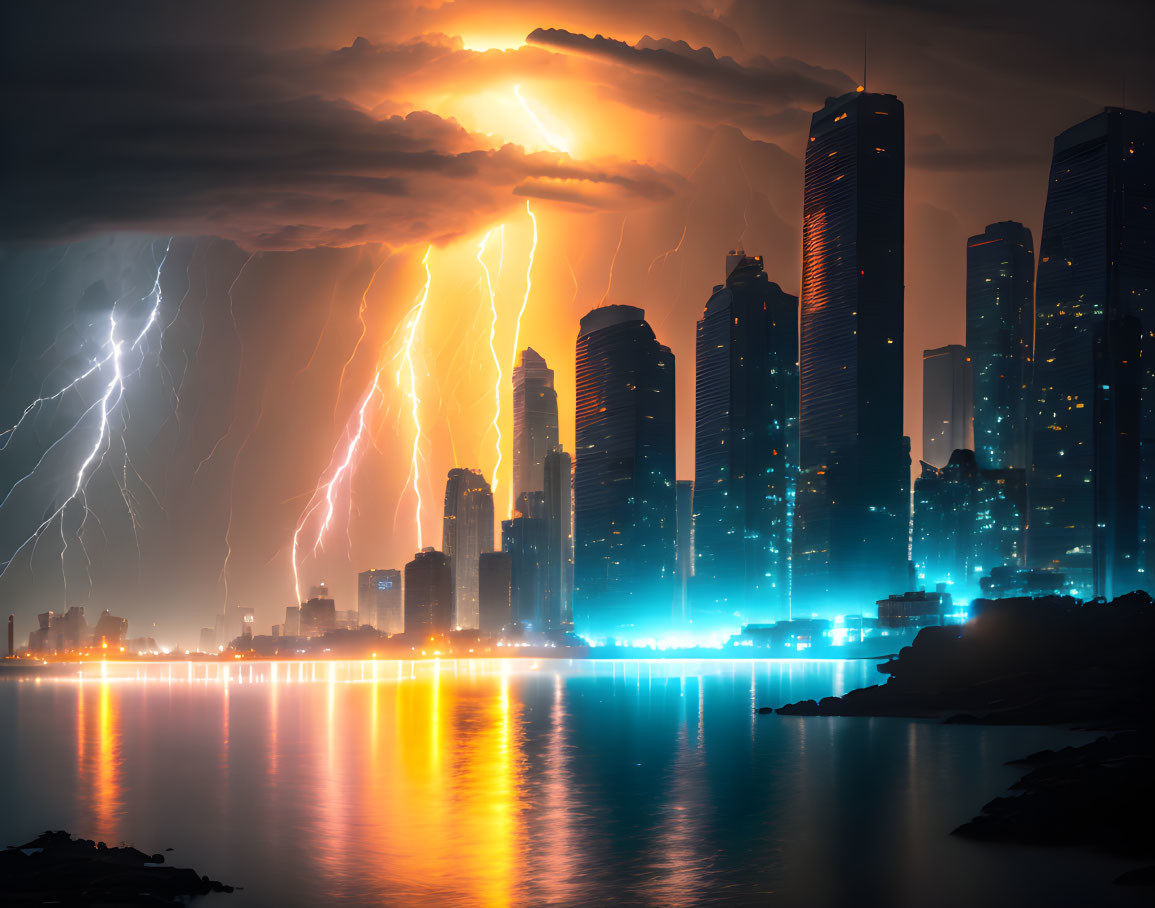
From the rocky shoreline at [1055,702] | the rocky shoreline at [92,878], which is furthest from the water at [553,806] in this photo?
the rocky shoreline at [1055,702]

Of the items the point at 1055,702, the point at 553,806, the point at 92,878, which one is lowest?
the point at 1055,702

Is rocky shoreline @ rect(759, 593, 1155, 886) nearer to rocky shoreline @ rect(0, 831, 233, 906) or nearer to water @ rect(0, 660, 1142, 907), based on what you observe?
water @ rect(0, 660, 1142, 907)

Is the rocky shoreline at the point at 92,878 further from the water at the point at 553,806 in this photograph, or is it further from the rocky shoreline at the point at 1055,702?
the rocky shoreline at the point at 1055,702

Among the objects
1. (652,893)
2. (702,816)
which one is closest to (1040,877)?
(652,893)

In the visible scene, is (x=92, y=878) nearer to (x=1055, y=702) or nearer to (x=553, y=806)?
(x=553, y=806)

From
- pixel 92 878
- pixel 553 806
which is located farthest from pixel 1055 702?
pixel 92 878

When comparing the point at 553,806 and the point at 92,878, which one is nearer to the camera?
the point at 92,878
